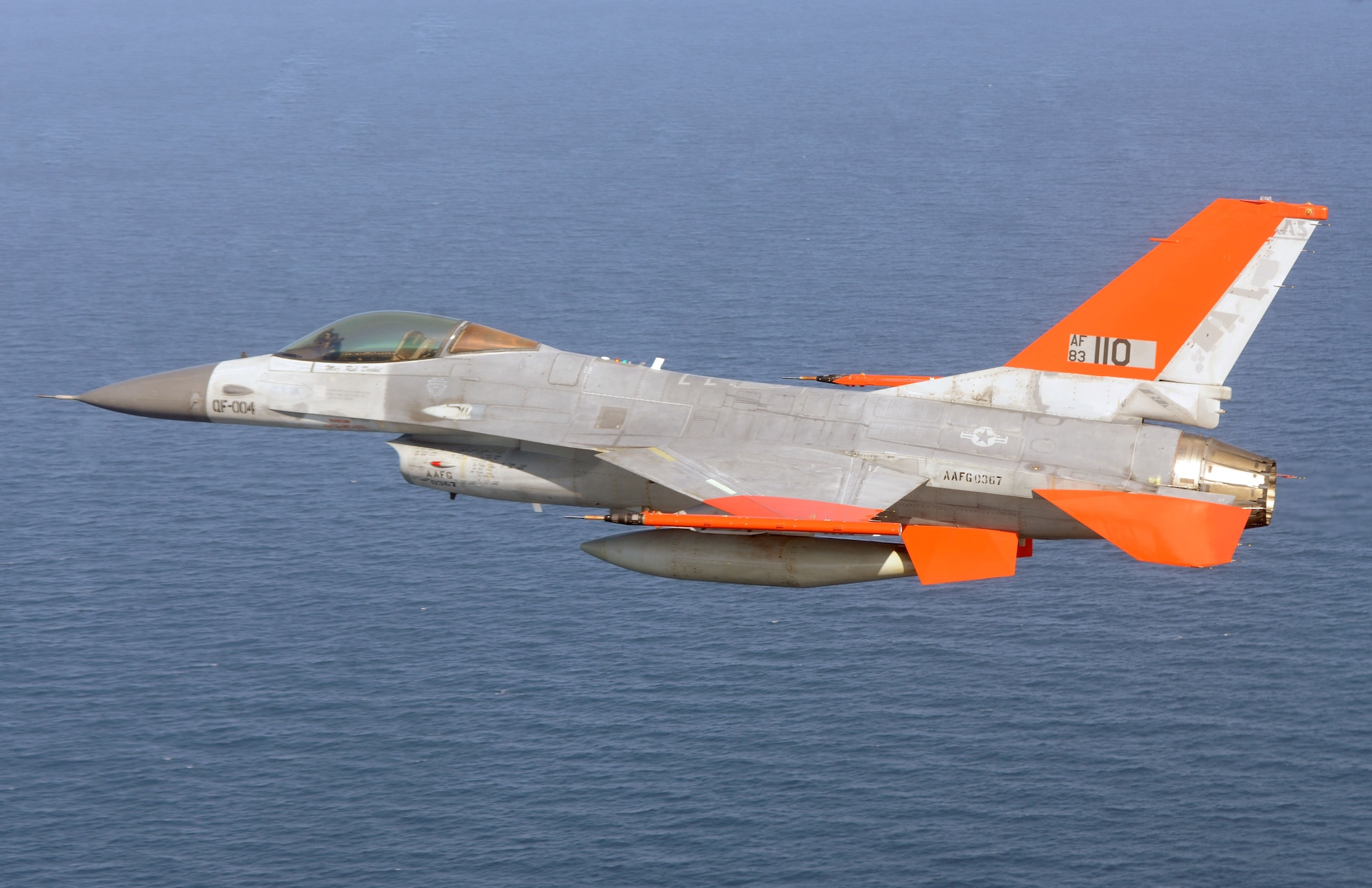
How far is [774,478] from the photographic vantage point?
3578 cm

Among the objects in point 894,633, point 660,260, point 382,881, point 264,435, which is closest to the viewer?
point 382,881

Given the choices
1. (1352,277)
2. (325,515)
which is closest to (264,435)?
(325,515)

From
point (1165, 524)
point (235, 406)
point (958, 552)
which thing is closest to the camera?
point (1165, 524)

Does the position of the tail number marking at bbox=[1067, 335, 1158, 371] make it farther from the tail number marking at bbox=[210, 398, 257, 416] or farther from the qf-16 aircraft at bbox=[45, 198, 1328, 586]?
the tail number marking at bbox=[210, 398, 257, 416]

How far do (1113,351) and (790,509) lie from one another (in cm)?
930

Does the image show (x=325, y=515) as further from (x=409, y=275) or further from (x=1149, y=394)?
(x=1149, y=394)

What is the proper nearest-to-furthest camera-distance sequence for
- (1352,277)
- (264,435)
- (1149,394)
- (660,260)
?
(1149,394)
(264,435)
(1352,277)
(660,260)

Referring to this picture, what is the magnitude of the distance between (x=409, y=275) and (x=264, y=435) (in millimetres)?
29516

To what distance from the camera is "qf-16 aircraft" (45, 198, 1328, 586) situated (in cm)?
3500

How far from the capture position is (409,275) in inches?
7126

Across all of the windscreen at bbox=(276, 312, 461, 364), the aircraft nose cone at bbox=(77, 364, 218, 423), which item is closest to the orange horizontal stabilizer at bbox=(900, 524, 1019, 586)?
the windscreen at bbox=(276, 312, 461, 364)

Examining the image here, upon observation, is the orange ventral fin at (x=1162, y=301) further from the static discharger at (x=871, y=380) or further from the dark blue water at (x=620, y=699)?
the dark blue water at (x=620, y=699)

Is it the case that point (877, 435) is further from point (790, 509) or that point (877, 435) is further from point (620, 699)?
point (620, 699)

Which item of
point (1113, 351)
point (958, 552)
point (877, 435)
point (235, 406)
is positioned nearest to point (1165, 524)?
point (958, 552)
